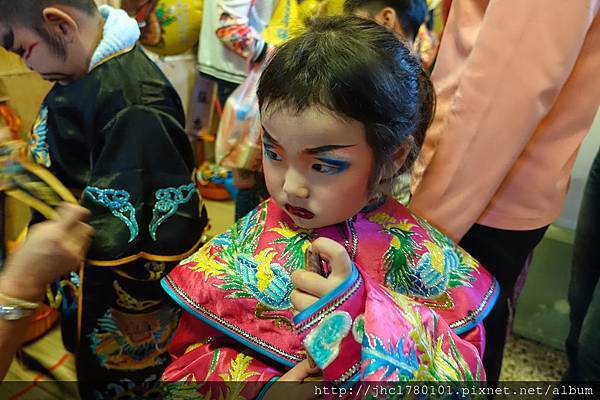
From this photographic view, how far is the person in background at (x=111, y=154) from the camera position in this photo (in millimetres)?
999

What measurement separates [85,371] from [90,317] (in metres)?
0.17

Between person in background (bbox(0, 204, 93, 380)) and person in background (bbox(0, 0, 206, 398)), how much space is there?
0.28 m

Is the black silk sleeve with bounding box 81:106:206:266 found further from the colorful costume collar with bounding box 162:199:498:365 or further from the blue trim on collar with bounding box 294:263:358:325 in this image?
the blue trim on collar with bounding box 294:263:358:325

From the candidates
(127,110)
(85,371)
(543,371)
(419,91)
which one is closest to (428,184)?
(419,91)

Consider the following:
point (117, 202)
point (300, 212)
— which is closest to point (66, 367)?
point (117, 202)

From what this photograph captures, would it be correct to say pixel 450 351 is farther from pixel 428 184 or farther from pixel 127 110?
pixel 127 110

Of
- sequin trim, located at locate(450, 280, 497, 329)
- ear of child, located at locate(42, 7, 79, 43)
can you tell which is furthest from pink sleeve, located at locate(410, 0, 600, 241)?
ear of child, located at locate(42, 7, 79, 43)

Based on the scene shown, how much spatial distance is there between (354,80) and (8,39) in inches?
28.1

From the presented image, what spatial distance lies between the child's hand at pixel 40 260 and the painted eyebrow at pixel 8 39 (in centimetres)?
43

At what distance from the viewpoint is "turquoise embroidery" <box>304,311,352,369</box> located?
61 centimetres

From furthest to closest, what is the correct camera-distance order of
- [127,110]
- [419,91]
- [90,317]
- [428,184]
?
[90,317]
[127,110]
[428,184]
[419,91]

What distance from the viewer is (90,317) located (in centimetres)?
113

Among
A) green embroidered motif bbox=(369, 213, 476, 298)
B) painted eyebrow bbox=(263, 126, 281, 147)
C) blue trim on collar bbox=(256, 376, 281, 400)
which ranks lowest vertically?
blue trim on collar bbox=(256, 376, 281, 400)

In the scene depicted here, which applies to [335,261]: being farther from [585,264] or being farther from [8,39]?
[585,264]
